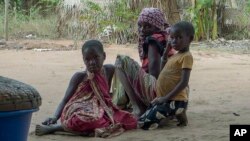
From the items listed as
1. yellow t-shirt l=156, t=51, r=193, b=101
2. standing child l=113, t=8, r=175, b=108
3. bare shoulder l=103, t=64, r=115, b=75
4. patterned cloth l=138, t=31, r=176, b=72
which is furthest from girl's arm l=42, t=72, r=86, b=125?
patterned cloth l=138, t=31, r=176, b=72

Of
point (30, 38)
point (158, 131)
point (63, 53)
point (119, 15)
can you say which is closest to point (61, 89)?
point (158, 131)

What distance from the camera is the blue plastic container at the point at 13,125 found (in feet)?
6.46

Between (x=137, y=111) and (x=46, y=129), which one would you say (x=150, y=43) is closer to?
(x=137, y=111)

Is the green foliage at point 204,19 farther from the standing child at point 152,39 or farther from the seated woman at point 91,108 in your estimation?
the seated woman at point 91,108

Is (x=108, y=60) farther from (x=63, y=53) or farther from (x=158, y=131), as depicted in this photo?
(x=158, y=131)

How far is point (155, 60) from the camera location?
4.25 meters

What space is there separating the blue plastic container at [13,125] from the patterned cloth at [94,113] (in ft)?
5.21

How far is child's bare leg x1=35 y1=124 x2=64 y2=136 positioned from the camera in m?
3.70

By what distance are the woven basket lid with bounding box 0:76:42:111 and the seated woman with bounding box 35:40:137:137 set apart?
1.60 meters

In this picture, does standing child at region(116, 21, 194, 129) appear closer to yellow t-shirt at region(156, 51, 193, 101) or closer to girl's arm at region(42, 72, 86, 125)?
yellow t-shirt at region(156, 51, 193, 101)

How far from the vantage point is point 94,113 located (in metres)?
3.76

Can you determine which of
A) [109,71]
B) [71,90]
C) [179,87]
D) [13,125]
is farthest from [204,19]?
[13,125]

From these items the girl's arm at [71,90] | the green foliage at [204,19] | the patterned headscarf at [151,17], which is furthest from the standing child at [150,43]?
the green foliage at [204,19]

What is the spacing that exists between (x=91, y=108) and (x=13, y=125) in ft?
5.86
